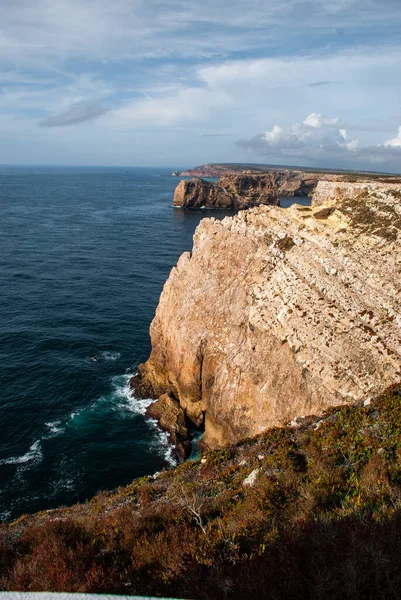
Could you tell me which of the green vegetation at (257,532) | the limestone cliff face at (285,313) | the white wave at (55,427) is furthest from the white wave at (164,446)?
the green vegetation at (257,532)

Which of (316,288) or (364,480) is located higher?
(316,288)

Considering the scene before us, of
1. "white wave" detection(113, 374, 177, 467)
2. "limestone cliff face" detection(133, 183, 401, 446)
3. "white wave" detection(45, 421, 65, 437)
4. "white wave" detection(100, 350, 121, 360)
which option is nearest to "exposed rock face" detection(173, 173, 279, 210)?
"white wave" detection(100, 350, 121, 360)

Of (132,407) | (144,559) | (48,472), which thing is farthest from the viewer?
(132,407)

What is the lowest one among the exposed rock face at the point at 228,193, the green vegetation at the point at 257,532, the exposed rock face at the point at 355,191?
the green vegetation at the point at 257,532

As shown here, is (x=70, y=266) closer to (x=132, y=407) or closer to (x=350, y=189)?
(x=132, y=407)

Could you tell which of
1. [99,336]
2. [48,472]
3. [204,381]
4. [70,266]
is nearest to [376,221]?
[204,381]

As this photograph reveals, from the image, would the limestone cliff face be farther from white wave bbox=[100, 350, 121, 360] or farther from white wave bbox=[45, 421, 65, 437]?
white wave bbox=[45, 421, 65, 437]

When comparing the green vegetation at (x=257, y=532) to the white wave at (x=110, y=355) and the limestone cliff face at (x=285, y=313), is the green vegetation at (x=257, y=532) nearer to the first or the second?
the limestone cliff face at (x=285, y=313)

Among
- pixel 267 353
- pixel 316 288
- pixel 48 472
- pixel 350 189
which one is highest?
pixel 350 189
